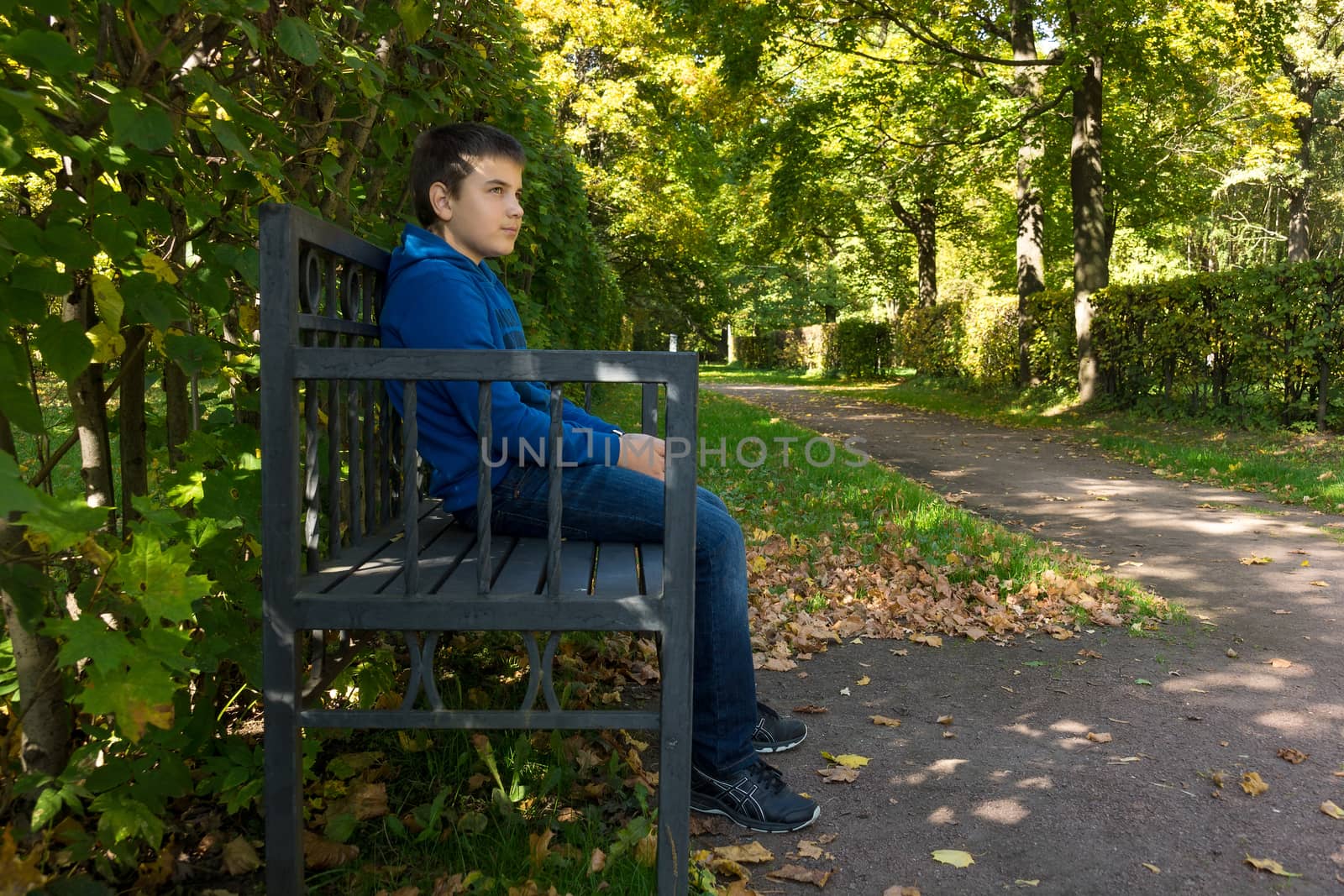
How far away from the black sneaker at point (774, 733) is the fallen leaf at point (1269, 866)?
1.35m

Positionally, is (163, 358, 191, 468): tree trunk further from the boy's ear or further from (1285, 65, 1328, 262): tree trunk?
(1285, 65, 1328, 262): tree trunk

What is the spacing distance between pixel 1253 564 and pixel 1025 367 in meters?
12.6

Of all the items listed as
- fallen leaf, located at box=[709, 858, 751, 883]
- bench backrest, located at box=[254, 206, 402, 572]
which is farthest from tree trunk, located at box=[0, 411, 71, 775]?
fallen leaf, located at box=[709, 858, 751, 883]

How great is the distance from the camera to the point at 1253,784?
3066 millimetres

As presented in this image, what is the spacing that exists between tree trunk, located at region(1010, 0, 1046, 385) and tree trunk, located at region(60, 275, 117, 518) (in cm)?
1556

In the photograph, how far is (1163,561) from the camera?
6.22 metres

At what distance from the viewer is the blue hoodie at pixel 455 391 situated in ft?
8.38

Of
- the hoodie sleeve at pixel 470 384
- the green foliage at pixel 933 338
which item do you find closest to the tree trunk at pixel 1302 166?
the green foliage at pixel 933 338

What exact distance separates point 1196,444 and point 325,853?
11.5m

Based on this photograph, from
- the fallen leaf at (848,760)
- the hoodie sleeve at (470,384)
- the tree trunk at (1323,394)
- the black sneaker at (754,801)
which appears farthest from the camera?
the tree trunk at (1323,394)

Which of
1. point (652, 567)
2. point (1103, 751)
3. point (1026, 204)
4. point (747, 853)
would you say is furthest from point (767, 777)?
point (1026, 204)

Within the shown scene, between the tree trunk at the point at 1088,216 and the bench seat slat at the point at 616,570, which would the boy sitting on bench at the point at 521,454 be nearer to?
the bench seat slat at the point at 616,570

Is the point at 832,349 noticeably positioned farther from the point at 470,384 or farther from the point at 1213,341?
the point at 470,384

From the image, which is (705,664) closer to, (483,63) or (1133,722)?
(1133,722)
